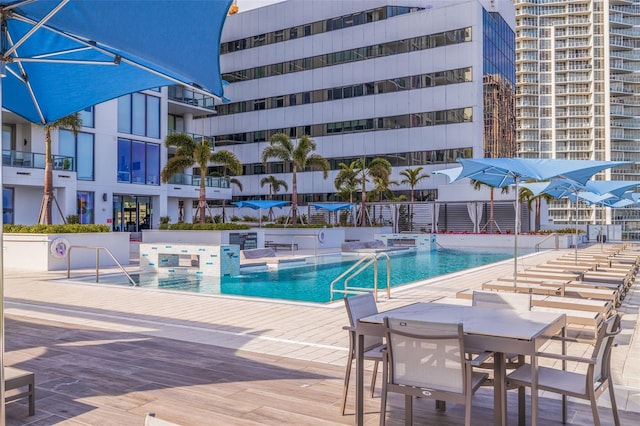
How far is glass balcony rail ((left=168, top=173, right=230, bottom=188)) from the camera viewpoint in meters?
35.5

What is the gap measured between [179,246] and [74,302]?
8083 mm

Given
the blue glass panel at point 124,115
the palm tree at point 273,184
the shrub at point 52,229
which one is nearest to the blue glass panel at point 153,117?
the blue glass panel at point 124,115

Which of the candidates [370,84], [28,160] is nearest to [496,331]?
[28,160]

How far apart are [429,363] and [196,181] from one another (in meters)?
34.2

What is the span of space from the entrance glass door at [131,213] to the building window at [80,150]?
2.53m

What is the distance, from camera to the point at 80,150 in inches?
1155

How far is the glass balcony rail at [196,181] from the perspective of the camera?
3546 centimetres

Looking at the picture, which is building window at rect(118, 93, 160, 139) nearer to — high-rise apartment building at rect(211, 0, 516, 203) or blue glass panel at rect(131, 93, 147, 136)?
blue glass panel at rect(131, 93, 147, 136)

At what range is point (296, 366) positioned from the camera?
6.43 meters

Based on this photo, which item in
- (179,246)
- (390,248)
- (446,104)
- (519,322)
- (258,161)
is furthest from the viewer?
(258,161)

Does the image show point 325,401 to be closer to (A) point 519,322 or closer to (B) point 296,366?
(B) point 296,366

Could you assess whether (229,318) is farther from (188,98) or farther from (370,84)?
(370,84)

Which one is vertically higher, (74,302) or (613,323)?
(613,323)

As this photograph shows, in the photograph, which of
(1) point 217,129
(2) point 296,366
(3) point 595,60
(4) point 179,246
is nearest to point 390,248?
(4) point 179,246
